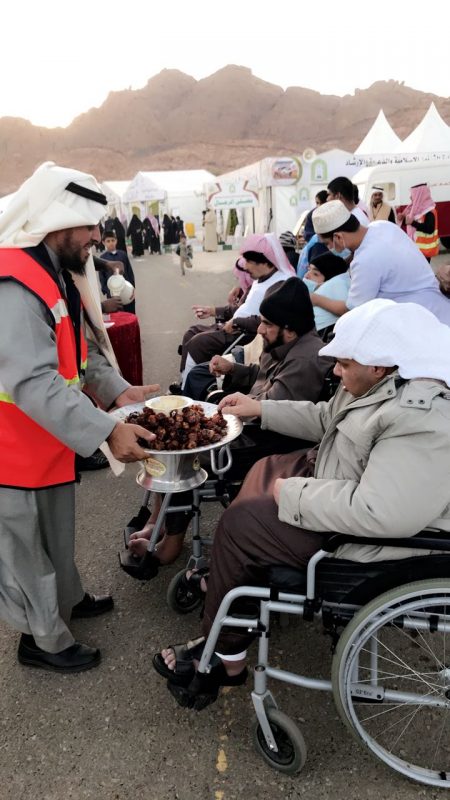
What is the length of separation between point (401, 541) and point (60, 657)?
165 centimetres

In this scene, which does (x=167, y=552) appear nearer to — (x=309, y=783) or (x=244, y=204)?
(x=309, y=783)

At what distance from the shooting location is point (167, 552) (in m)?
3.00

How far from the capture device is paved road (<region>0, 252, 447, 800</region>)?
1916mm

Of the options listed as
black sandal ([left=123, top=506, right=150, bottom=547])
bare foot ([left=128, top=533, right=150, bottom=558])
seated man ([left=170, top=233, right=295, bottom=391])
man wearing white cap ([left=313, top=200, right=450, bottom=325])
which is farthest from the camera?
seated man ([left=170, top=233, right=295, bottom=391])

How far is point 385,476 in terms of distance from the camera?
1.60 m

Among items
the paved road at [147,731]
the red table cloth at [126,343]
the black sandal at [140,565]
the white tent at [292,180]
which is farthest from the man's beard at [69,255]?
the white tent at [292,180]

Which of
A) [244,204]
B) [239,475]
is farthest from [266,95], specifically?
[239,475]

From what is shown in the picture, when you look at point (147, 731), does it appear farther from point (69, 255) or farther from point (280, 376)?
point (69, 255)

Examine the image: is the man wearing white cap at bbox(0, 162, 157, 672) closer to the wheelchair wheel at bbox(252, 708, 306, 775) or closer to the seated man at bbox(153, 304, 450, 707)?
the seated man at bbox(153, 304, 450, 707)

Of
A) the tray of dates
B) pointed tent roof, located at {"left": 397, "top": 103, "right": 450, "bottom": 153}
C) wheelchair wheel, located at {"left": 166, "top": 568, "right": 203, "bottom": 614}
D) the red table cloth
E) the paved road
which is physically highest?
pointed tent roof, located at {"left": 397, "top": 103, "right": 450, "bottom": 153}

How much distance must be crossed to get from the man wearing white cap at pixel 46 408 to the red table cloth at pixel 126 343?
2.55 meters

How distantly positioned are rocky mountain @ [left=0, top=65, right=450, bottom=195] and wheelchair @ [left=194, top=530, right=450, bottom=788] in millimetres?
80535

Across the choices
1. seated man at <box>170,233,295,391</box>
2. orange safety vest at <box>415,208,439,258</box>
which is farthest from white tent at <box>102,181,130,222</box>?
seated man at <box>170,233,295,391</box>

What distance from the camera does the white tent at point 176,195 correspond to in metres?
26.4
